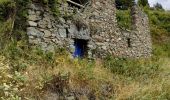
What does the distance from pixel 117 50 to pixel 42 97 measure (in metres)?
6.42

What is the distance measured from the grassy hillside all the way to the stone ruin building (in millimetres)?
398

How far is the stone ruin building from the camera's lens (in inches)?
423

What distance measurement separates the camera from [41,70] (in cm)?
904

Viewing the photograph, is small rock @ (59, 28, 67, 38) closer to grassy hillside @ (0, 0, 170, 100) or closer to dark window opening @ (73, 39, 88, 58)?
grassy hillside @ (0, 0, 170, 100)

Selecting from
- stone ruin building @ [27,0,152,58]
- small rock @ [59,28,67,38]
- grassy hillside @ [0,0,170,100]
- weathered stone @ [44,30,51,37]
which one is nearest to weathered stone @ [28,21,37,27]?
stone ruin building @ [27,0,152,58]

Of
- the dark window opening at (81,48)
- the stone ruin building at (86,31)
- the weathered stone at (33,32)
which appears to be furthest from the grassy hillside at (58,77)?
the dark window opening at (81,48)

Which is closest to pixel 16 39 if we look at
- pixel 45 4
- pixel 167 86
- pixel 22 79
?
pixel 45 4

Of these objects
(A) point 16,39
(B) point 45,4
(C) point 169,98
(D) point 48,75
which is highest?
(B) point 45,4

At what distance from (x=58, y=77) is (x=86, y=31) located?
13.1 ft

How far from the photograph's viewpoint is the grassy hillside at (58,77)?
7934 mm

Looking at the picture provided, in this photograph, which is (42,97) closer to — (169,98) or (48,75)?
(48,75)

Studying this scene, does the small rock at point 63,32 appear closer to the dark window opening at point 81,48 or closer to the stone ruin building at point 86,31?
the stone ruin building at point 86,31

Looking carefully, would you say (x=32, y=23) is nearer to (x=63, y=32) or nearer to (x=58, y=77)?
(x=63, y=32)

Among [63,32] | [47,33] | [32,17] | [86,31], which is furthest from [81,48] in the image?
[32,17]
